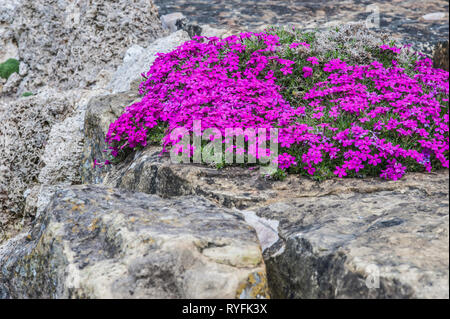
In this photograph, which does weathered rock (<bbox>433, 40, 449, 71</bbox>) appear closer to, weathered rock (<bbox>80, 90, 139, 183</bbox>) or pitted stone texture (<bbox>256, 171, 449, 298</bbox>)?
pitted stone texture (<bbox>256, 171, 449, 298</bbox>)

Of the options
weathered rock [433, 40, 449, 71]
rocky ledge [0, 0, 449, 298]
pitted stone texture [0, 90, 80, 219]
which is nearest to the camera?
rocky ledge [0, 0, 449, 298]

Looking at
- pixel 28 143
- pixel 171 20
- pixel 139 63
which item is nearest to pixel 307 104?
pixel 139 63

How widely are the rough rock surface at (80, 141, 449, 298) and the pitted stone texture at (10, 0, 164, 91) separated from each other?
20.3ft

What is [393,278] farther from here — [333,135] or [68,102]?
[68,102]

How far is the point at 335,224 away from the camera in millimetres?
4082

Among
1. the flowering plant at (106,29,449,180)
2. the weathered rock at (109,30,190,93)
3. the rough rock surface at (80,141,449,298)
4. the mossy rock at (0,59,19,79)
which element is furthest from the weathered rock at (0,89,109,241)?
the mossy rock at (0,59,19,79)

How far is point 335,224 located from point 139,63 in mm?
7125

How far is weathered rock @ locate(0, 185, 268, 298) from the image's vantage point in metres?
3.29

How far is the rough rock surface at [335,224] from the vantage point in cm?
315

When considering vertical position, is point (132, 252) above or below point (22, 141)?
above

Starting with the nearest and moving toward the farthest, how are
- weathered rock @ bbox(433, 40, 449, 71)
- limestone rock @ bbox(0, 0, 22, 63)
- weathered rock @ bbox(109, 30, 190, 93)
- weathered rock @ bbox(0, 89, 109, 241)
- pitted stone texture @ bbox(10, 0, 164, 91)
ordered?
weathered rock @ bbox(433, 40, 449, 71) → weathered rock @ bbox(0, 89, 109, 241) → weathered rock @ bbox(109, 30, 190, 93) → pitted stone texture @ bbox(10, 0, 164, 91) → limestone rock @ bbox(0, 0, 22, 63)

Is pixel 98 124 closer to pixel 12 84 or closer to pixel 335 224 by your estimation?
pixel 335 224

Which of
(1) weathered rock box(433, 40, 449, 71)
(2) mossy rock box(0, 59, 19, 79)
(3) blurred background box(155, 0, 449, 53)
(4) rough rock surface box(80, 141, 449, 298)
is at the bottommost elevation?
(2) mossy rock box(0, 59, 19, 79)

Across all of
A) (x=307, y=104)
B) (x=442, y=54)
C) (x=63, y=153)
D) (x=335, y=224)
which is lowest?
(x=63, y=153)
